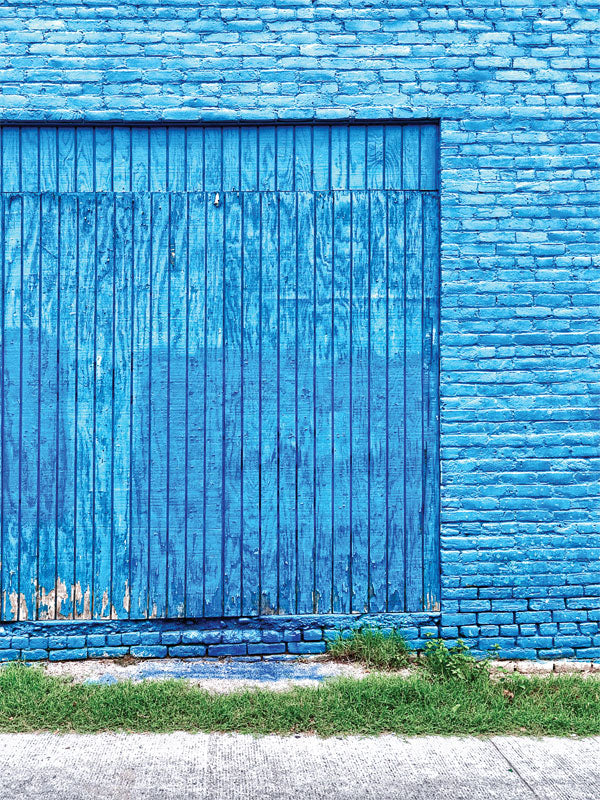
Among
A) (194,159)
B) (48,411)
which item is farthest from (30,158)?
(48,411)

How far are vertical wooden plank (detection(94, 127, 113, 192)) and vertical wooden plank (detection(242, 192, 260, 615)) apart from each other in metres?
0.85

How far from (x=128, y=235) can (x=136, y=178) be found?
361 millimetres

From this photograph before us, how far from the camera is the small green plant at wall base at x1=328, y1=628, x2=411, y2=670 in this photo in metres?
4.35

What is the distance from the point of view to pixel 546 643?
4504 mm

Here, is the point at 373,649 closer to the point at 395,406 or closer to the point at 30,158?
the point at 395,406

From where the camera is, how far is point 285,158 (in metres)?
4.55

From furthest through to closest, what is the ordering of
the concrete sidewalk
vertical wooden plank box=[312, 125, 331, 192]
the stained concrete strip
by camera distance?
vertical wooden plank box=[312, 125, 331, 192] < the stained concrete strip < the concrete sidewalk

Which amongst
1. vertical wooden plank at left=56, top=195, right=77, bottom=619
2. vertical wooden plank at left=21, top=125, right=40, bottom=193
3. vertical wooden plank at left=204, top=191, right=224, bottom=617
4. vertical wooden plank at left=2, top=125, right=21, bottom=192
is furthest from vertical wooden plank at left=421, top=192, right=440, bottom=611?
vertical wooden plank at left=2, top=125, right=21, bottom=192

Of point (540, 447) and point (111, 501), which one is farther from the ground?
point (540, 447)

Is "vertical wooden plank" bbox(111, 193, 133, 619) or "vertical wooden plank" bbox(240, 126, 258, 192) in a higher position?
"vertical wooden plank" bbox(240, 126, 258, 192)

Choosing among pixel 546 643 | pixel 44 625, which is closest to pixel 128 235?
pixel 44 625

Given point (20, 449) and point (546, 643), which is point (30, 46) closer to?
point (20, 449)

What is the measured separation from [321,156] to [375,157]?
341 mm

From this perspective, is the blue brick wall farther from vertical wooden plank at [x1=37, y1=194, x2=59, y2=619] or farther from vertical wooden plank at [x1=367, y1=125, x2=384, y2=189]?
vertical wooden plank at [x1=37, y1=194, x2=59, y2=619]
